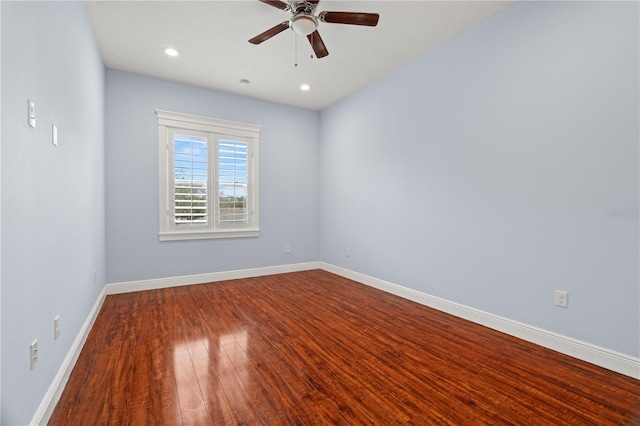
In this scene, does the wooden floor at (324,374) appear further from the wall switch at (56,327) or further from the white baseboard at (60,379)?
the wall switch at (56,327)

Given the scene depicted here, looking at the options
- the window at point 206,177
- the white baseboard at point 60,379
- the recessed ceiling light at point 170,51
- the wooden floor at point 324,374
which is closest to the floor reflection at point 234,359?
the wooden floor at point 324,374

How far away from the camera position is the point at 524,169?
2561mm

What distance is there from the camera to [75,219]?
2.21m

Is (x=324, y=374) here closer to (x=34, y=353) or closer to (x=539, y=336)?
(x=34, y=353)

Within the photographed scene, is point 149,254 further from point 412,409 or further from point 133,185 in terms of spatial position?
point 412,409

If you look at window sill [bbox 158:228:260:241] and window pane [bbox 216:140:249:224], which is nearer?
window sill [bbox 158:228:260:241]

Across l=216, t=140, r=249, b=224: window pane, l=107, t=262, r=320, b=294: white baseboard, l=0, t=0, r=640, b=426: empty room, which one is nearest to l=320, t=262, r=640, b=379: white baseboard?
l=0, t=0, r=640, b=426: empty room

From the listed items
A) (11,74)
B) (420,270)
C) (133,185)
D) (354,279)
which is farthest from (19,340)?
(354,279)

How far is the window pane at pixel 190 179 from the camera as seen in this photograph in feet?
13.8

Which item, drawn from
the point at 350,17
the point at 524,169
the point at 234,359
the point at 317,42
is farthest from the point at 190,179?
the point at 524,169

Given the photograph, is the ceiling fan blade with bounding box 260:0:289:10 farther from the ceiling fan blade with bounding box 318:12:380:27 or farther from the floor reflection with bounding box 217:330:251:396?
the floor reflection with bounding box 217:330:251:396

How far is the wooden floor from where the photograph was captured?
160 cm

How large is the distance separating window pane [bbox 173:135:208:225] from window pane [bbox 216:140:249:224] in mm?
236

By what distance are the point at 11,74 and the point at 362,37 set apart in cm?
287
